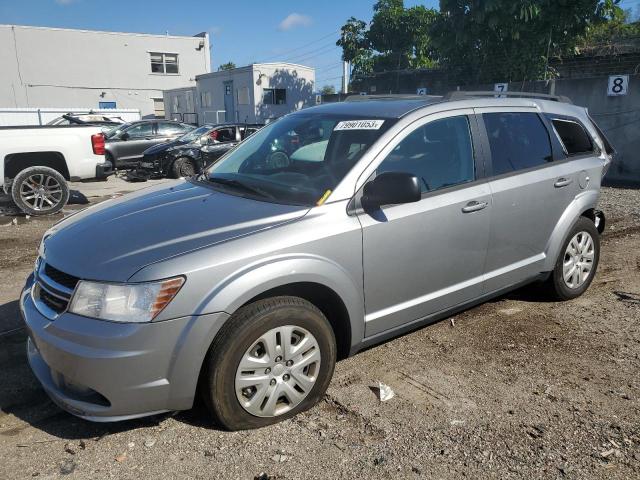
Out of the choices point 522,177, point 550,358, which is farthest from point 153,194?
point 550,358

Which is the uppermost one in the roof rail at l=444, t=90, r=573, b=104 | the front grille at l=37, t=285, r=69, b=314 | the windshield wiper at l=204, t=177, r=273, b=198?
the roof rail at l=444, t=90, r=573, b=104

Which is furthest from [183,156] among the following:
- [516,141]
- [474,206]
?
[474,206]

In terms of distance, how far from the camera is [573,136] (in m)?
4.78

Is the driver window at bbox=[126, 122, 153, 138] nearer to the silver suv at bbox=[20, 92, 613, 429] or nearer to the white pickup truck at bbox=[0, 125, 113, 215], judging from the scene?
the white pickup truck at bbox=[0, 125, 113, 215]

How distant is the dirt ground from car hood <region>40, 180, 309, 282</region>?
3.11ft

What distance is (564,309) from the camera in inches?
185

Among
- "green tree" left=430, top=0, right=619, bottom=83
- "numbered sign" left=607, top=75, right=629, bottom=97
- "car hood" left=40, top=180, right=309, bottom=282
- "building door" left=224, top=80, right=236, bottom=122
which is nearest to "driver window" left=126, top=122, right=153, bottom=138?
"green tree" left=430, top=0, right=619, bottom=83

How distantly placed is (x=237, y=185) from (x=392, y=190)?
111cm

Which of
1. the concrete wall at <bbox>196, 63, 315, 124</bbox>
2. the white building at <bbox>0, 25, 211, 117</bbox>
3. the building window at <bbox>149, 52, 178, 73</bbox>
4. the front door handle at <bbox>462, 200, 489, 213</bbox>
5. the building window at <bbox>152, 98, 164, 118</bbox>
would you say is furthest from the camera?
the building window at <bbox>152, 98, 164, 118</bbox>

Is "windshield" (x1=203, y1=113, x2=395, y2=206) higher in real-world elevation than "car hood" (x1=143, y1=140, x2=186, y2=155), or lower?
higher

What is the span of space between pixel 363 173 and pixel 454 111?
102cm

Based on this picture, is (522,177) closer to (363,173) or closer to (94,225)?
(363,173)

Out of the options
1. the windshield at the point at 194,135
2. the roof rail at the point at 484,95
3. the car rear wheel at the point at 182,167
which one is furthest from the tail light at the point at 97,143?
the roof rail at the point at 484,95

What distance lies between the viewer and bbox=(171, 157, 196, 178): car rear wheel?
1378 cm
